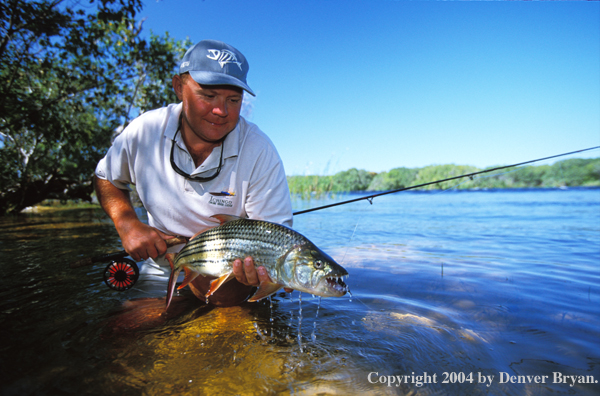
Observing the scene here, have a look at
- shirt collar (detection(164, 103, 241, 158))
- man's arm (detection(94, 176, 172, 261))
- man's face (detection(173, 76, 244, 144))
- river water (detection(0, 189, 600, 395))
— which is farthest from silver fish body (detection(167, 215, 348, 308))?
man's face (detection(173, 76, 244, 144))

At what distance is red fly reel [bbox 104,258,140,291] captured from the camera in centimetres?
411

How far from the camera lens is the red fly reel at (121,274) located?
4105 millimetres

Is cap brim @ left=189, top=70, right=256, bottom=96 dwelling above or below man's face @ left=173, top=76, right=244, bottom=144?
above

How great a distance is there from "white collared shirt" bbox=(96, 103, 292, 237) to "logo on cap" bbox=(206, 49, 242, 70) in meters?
0.71

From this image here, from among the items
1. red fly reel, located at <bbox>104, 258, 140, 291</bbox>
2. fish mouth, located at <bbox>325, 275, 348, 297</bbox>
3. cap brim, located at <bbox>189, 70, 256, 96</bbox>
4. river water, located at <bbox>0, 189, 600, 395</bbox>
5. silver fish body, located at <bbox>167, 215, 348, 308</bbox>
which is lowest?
river water, located at <bbox>0, 189, 600, 395</bbox>

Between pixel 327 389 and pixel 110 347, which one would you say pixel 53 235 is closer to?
pixel 110 347

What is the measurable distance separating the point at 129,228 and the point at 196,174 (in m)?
0.90

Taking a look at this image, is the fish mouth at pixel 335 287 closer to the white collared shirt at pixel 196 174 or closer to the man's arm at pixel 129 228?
the white collared shirt at pixel 196 174

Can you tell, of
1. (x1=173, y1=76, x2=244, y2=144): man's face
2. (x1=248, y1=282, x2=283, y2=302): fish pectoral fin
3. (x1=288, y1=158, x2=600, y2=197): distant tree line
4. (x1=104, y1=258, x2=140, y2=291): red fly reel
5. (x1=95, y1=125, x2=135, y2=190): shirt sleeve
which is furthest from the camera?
(x1=288, y1=158, x2=600, y2=197): distant tree line

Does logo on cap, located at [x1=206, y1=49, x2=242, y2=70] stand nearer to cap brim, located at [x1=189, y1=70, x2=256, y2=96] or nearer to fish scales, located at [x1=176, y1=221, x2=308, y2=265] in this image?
cap brim, located at [x1=189, y1=70, x2=256, y2=96]

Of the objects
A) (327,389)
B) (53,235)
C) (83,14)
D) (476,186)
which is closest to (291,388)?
(327,389)

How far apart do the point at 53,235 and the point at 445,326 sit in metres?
10.8

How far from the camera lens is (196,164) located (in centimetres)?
364

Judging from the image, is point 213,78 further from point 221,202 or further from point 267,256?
point 267,256
